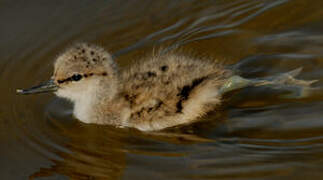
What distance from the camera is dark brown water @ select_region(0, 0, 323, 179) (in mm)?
3707

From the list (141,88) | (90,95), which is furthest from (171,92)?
(90,95)

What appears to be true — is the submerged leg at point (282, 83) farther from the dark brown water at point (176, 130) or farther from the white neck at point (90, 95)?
the white neck at point (90, 95)

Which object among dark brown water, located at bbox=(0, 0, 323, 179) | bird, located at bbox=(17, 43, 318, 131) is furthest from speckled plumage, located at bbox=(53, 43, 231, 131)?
dark brown water, located at bbox=(0, 0, 323, 179)

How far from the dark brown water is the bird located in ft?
0.37

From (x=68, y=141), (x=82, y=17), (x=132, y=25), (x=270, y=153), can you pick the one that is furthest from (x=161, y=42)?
(x=270, y=153)

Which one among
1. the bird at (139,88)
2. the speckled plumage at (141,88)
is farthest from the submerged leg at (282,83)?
the speckled plumage at (141,88)

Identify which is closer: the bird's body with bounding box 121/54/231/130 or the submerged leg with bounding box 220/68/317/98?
the bird's body with bounding box 121/54/231/130

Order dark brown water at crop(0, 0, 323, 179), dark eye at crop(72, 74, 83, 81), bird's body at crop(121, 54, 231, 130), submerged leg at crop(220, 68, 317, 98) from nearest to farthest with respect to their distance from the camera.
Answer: dark brown water at crop(0, 0, 323, 179), bird's body at crop(121, 54, 231, 130), dark eye at crop(72, 74, 83, 81), submerged leg at crop(220, 68, 317, 98)

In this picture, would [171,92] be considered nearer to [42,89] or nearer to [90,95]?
[90,95]

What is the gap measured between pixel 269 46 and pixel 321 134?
1.33 meters

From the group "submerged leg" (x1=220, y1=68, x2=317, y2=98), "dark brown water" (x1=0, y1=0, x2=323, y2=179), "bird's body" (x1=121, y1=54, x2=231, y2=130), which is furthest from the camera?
"submerged leg" (x1=220, y1=68, x2=317, y2=98)

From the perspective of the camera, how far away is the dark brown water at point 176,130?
3.71 meters

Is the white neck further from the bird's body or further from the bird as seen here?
the bird's body

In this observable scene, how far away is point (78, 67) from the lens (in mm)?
4219
